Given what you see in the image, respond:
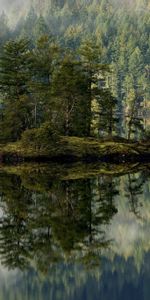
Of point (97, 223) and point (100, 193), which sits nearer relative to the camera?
point (97, 223)

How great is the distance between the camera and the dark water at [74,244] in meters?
9.86

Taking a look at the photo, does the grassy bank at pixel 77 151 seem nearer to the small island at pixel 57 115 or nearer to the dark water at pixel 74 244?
the small island at pixel 57 115

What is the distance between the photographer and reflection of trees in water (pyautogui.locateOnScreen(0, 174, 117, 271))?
12.3 m

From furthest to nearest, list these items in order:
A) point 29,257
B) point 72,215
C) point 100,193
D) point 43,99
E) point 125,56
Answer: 1. point 125,56
2. point 43,99
3. point 100,193
4. point 72,215
5. point 29,257

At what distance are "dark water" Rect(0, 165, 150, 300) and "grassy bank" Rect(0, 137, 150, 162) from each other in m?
22.3

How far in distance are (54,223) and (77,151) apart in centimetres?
3139

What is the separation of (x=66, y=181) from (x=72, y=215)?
10.7m

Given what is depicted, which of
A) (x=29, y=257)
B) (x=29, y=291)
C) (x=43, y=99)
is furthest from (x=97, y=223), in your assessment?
(x=43, y=99)

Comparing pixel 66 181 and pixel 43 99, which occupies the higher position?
pixel 43 99

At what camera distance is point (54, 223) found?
15.7 meters

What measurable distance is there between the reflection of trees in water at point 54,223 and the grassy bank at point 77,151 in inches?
843

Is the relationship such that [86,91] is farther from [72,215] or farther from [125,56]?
[125,56]

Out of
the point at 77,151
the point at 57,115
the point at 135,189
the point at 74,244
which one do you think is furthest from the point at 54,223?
the point at 57,115

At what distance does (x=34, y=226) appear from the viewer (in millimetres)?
15680
